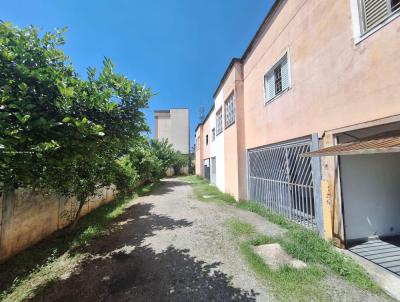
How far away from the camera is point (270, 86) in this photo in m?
7.89

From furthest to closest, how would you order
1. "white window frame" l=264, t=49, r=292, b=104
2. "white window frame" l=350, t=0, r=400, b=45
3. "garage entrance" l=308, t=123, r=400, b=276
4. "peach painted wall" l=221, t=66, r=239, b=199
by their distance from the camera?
"peach painted wall" l=221, t=66, r=239, b=199 < "white window frame" l=264, t=49, r=292, b=104 < "garage entrance" l=308, t=123, r=400, b=276 < "white window frame" l=350, t=0, r=400, b=45

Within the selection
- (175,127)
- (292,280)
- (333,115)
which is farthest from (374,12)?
(175,127)

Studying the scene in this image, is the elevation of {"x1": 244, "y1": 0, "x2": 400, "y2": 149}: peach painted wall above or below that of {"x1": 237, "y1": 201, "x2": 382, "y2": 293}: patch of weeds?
above

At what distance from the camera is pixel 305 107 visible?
5676 millimetres

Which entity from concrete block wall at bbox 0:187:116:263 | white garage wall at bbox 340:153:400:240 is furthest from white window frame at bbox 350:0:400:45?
concrete block wall at bbox 0:187:116:263

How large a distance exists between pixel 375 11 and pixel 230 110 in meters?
8.00

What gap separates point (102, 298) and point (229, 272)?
2.22 m

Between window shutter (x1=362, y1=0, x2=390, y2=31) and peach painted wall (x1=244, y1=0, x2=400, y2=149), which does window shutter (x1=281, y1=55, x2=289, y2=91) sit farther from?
window shutter (x1=362, y1=0, x2=390, y2=31)

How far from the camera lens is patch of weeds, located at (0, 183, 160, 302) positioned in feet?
11.6

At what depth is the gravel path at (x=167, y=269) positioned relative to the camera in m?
3.25

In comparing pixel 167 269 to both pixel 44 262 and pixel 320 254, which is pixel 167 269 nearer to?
pixel 44 262

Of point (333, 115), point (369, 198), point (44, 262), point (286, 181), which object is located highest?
point (333, 115)

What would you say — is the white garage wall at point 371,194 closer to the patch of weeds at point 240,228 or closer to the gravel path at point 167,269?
the gravel path at point 167,269

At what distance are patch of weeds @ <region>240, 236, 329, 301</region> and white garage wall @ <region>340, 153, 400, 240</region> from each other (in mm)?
1831
